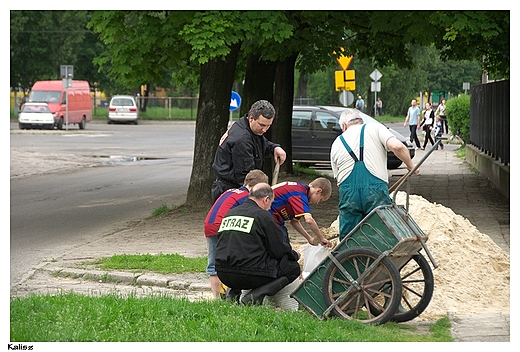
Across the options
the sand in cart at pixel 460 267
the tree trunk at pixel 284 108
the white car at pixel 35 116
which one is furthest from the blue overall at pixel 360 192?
the white car at pixel 35 116

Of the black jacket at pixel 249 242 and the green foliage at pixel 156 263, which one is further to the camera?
the green foliage at pixel 156 263

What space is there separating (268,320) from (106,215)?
9765 millimetres

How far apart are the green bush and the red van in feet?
71.1

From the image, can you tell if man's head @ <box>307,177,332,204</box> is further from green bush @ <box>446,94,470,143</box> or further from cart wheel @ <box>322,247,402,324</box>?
green bush @ <box>446,94,470,143</box>

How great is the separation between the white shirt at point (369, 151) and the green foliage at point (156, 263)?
2.70 m

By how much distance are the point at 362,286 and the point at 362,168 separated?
3.57ft

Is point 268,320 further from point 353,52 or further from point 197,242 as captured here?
point 353,52

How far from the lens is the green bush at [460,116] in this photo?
3475 cm

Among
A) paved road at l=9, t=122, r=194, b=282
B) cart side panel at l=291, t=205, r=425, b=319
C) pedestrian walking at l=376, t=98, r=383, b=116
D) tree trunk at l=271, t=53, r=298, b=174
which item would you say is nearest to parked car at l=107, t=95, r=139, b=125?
paved road at l=9, t=122, r=194, b=282

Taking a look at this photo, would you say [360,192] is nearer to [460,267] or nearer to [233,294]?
[233,294]

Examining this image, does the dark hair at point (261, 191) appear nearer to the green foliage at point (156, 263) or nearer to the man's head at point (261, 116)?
the man's head at point (261, 116)
